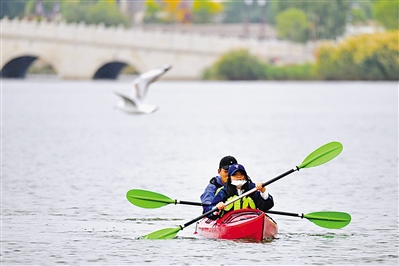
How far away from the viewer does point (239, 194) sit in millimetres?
14469

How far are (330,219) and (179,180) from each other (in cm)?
741

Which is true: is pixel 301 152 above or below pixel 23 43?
below

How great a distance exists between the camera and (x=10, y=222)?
16828 mm

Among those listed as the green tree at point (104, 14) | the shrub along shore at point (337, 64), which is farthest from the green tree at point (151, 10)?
the shrub along shore at point (337, 64)

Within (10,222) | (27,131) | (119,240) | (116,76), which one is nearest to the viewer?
(119,240)

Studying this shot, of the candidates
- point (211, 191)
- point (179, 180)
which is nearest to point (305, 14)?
point (179, 180)

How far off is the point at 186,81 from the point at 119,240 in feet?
274

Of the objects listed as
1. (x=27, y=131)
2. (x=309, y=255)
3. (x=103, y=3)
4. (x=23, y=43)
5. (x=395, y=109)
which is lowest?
(x=309, y=255)

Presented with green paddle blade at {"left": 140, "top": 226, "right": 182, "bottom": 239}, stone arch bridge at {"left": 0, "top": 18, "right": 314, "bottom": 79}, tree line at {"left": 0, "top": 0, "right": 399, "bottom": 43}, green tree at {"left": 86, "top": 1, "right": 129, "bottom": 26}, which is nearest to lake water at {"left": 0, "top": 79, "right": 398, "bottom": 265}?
green paddle blade at {"left": 140, "top": 226, "right": 182, "bottom": 239}

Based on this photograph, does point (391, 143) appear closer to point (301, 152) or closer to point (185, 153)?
point (301, 152)

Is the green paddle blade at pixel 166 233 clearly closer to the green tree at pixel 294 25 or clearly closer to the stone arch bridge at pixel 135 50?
the stone arch bridge at pixel 135 50

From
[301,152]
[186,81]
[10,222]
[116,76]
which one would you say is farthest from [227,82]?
[10,222]

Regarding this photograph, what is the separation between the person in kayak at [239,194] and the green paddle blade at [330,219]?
0.93 meters

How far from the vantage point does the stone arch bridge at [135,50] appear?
299ft
